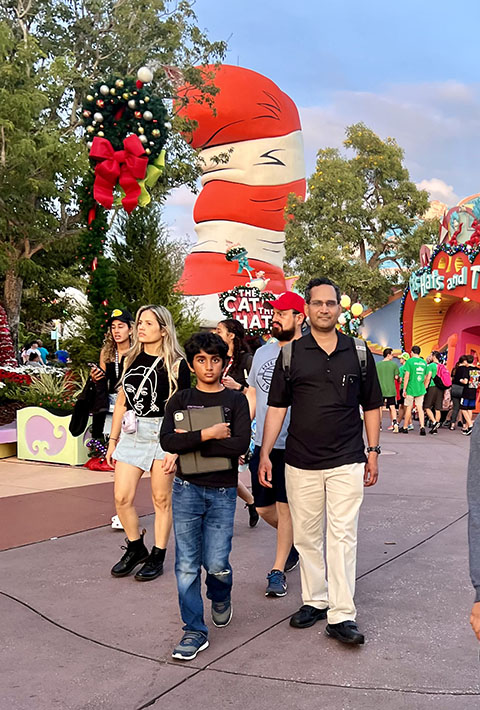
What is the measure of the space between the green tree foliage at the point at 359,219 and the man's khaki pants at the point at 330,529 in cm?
2384

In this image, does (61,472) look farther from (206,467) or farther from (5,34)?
(5,34)

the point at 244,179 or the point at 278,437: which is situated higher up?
the point at 244,179

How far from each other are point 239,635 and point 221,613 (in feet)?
0.50

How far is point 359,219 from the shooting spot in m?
28.5

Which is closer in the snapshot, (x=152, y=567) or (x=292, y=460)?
(x=292, y=460)

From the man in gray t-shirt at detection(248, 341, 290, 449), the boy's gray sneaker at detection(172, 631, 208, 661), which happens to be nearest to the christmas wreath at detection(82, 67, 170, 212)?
the man in gray t-shirt at detection(248, 341, 290, 449)

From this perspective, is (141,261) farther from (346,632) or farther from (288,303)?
(346,632)

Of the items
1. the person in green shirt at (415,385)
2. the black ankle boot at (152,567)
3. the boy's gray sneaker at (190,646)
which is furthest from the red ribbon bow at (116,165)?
the person in green shirt at (415,385)

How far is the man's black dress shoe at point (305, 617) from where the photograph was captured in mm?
4039

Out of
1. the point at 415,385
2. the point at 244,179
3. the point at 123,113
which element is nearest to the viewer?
the point at 123,113

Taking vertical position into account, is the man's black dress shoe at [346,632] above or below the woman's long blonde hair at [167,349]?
below

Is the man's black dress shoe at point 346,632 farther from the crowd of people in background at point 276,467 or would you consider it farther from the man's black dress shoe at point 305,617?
the man's black dress shoe at point 305,617

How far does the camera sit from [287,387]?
4094 millimetres

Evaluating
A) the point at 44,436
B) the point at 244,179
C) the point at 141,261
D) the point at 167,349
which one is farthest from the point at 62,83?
the point at 244,179
